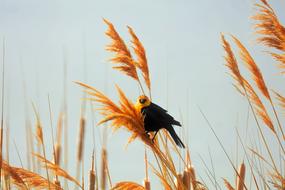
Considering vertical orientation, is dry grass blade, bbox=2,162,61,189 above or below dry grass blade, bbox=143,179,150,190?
above

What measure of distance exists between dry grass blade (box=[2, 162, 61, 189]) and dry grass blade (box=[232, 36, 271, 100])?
192 centimetres

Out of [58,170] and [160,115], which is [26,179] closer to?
[58,170]

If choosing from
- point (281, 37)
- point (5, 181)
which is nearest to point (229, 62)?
point (281, 37)

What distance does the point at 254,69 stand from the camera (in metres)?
3.63

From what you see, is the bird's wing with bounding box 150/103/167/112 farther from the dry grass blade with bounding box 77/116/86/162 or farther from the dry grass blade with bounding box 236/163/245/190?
the dry grass blade with bounding box 236/163/245/190

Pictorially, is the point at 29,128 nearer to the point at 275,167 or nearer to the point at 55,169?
the point at 55,169

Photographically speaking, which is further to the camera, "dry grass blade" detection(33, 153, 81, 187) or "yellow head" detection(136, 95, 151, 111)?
"yellow head" detection(136, 95, 151, 111)

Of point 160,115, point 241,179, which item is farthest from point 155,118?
point 241,179

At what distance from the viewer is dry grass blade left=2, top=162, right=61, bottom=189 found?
239cm

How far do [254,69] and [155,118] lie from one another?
1248 millimetres

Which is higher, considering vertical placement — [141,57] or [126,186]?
[141,57]

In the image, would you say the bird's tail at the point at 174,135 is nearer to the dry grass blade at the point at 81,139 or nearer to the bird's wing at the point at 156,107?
the bird's wing at the point at 156,107

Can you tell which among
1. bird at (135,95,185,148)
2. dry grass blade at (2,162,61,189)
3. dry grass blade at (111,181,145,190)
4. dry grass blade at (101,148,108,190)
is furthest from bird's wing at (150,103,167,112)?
dry grass blade at (2,162,61,189)

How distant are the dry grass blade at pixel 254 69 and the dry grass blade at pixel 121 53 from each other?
3.48ft
